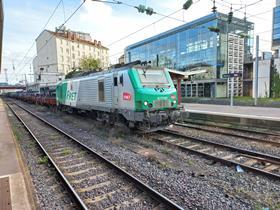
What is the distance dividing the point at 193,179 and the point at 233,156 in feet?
7.35

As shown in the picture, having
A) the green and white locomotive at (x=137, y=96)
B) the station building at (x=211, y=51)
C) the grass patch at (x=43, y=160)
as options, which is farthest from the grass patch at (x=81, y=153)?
the station building at (x=211, y=51)

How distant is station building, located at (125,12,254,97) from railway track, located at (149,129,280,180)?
71.8 feet

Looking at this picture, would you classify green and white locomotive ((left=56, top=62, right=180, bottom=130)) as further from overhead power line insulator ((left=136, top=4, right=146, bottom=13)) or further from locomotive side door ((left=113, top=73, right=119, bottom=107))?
overhead power line insulator ((left=136, top=4, right=146, bottom=13))

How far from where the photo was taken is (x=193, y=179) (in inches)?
182

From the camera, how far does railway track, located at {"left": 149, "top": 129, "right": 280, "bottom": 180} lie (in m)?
5.09

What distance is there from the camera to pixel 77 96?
42.7 ft

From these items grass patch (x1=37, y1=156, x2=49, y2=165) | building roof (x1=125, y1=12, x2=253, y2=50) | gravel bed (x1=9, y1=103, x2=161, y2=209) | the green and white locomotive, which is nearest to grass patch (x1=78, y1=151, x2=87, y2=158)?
gravel bed (x1=9, y1=103, x2=161, y2=209)

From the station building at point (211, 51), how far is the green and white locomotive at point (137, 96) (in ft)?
65.2

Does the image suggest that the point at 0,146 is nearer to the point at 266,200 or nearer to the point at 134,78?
the point at 134,78

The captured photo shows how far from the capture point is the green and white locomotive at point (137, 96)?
7.77 metres

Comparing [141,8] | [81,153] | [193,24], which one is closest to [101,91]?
[81,153]

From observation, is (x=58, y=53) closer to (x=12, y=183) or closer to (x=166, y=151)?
(x=166, y=151)

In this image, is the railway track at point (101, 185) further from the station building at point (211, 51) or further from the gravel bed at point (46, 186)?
the station building at point (211, 51)

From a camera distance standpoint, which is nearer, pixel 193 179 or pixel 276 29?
pixel 193 179
